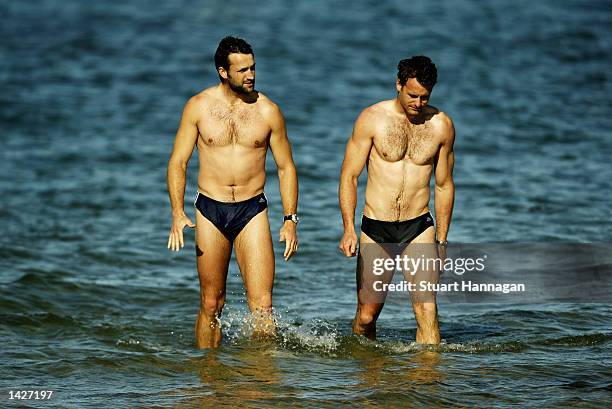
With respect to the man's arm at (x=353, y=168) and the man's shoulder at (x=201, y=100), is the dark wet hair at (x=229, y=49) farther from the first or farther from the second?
the man's arm at (x=353, y=168)

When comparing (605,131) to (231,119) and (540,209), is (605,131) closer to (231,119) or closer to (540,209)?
(540,209)

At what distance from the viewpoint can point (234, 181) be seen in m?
9.18

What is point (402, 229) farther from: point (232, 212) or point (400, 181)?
point (232, 212)

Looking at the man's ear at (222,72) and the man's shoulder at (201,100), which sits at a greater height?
the man's ear at (222,72)

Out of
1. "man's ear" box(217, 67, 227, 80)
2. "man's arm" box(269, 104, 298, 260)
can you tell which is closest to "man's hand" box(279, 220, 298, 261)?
"man's arm" box(269, 104, 298, 260)

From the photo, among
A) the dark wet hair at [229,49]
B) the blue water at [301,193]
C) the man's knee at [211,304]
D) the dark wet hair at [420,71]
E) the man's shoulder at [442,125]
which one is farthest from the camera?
the man's knee at [211,304]

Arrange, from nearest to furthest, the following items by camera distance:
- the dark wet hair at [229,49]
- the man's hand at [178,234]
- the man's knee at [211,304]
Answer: the dark wet hair at [229,49] → the man's hand at [178,234] → the man's knee at [211,304]

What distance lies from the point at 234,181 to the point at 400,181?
129 centimetres

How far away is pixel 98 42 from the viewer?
1238 inches

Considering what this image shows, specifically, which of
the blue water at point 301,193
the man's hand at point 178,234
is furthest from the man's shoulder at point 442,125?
the man's hand at point 178,234

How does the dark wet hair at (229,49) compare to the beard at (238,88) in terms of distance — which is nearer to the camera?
the dark wet hair at (229,49)

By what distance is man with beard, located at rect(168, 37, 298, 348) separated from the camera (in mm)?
9055

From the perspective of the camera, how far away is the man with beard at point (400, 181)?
29.5 ft

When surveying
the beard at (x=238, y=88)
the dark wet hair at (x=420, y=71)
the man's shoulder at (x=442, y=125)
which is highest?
the dark wet hair at (x=420, y=71)
